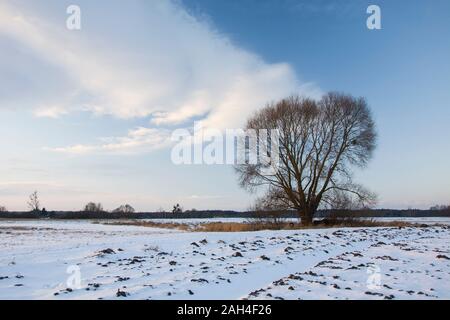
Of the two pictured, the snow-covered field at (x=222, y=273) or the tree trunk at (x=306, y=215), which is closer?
the snow-covered field at (x=222, y=273)

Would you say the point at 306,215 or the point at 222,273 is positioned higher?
the point at 306,215

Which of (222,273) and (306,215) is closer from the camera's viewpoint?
(222,273)

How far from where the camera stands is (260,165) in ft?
106

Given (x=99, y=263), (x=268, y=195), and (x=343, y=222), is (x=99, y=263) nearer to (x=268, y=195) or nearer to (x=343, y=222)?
A: (x=268, y=195)

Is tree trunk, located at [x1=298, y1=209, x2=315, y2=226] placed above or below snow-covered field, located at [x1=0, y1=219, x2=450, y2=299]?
above

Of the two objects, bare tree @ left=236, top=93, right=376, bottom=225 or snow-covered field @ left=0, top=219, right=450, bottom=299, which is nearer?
snow-covered field @ left=0, top=219, right=450, bottom=299

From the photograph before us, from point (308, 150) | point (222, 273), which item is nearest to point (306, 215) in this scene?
point (308, 150)

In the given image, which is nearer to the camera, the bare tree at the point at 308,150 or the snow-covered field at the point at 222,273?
the snow-covered field at the point at 222,273

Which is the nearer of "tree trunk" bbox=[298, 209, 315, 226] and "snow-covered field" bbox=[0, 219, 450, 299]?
"snow-covered field" bbox=[0, 219, 450, 299]

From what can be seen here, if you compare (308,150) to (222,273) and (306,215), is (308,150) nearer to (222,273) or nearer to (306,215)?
(306,215)

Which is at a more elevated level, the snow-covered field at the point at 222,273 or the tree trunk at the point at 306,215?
the tree trunk at the point at 306,215
